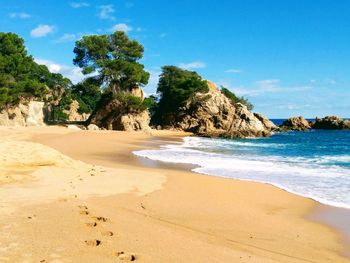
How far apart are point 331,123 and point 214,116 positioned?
155ft

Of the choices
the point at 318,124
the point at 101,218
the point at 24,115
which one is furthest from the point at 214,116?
the point at 101,218

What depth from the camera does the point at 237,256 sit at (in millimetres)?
6090

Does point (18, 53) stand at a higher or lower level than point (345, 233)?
higher

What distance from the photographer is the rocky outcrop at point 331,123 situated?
97.7m

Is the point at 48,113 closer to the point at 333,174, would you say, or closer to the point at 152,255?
the point at 333,174

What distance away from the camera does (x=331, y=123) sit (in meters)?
101

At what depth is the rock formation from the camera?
58656 millimetres

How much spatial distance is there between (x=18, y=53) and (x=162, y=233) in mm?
54669

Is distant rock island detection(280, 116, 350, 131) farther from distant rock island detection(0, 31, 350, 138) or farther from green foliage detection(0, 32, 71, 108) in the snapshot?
green foliage detection(0, 32, 71, 108)

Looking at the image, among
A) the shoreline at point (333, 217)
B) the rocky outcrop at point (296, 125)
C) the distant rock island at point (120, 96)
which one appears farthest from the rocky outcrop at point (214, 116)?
the shoreline at point (333, 217)

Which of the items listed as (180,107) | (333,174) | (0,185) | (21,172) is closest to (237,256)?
(0,185)

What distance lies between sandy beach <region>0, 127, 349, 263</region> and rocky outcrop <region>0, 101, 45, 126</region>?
40390 millimetres

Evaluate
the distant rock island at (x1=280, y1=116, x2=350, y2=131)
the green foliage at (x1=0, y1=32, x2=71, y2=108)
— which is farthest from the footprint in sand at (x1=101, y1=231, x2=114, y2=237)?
the distant rock island at (x1=280, y1=116, x2=350, y2=131)

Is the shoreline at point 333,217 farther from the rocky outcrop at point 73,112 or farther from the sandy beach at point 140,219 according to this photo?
the rocky outcrop at point 73,112
